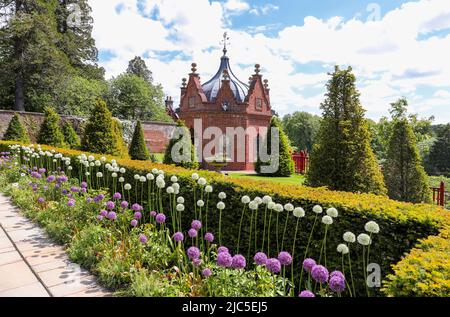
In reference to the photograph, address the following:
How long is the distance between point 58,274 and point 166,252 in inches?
50.5

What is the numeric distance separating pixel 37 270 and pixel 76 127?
63.1 ft

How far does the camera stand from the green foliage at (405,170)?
22.6 ft

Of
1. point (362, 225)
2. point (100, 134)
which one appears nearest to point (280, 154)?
point (100, 134)

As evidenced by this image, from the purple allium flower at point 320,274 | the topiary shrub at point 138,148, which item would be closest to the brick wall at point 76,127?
the topiary shrub at point 138,148

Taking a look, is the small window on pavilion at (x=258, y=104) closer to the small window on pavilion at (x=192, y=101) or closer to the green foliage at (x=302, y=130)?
the small window on pavilion at (x=192, y=101)

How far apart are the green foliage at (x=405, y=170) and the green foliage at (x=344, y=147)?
5.16ft

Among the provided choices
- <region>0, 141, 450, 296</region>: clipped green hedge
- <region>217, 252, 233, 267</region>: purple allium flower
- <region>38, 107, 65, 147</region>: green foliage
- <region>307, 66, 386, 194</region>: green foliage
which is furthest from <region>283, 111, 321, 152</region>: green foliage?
<region>217, 252, 233, 267</region>: purple allium flower

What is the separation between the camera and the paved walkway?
10.7ft

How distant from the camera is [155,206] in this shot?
5629 millimetres

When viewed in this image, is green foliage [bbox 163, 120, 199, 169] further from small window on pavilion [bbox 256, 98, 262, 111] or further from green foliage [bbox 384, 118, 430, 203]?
small window on pavilion [bbox 256, 98, 262, 111]

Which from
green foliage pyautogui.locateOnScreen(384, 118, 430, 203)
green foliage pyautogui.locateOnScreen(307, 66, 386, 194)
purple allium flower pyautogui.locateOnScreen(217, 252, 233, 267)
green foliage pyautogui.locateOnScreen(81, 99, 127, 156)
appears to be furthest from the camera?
green foliage pyautogui.locateOnScreen(81, 99, 127, 156)

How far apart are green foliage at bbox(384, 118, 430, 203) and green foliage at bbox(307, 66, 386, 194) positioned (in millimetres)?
1573
